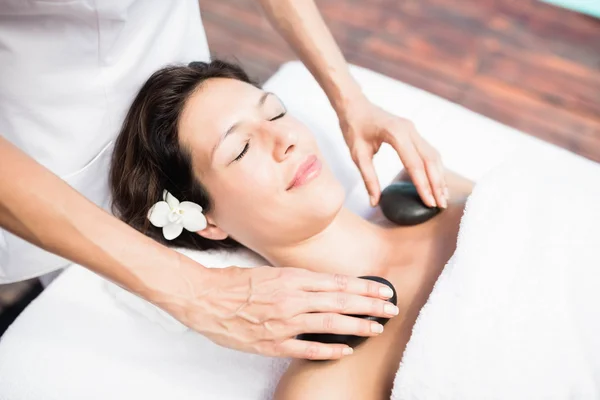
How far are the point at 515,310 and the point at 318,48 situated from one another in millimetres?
837

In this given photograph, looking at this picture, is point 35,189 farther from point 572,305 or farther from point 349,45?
point 349,45

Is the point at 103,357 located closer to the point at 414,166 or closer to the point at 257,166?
the point at 257,166

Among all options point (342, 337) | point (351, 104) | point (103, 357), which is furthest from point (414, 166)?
point (103, 357)

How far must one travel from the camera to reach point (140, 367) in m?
1.33

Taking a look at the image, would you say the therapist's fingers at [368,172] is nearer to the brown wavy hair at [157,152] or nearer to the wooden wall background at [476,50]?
the brown wavy hair at [157,152]

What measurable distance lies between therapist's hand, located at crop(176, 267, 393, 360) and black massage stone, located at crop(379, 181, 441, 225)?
424 mm

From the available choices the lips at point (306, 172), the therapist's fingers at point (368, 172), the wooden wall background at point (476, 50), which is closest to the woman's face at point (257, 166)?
the lips at point (306, 172)

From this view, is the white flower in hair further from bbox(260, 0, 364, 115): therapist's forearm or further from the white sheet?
bbox(260, 0, 364, 115): therapist's forearm

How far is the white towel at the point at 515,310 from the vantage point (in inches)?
41.4

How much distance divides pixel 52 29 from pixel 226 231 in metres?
0.61

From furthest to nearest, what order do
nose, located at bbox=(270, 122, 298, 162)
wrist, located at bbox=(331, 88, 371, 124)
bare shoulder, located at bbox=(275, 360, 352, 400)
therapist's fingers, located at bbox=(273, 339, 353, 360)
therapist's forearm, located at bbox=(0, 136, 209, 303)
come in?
wrist, located at bbox=(331, 88, 371, 124), nose, located at bbox=(270, 122, 298, 162), bare shoulder, located at bbox=(275, 360, 352, 400), therapist's fingers, located at bbox=(273, 339, 353, 360), therapist's forearm, located at bbox=(0, 136, 209, 303)

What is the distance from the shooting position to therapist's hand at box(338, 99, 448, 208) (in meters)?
1.34

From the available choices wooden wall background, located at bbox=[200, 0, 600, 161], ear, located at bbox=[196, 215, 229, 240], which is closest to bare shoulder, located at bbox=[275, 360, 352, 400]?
ear, located at bbox=[196, 215, 229, 240]

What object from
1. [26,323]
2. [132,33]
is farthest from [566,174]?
[26,323]
